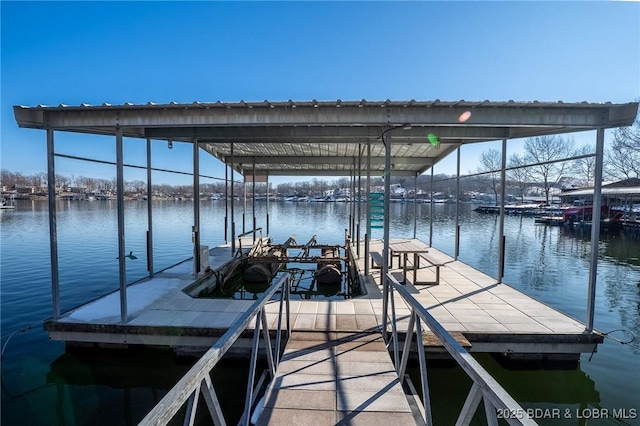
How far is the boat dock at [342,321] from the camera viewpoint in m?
4.28

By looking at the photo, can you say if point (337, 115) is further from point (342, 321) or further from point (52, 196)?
point (52, 196)

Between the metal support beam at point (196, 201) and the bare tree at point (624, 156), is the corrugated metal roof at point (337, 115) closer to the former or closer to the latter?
the metal support beam at point (196, 201)

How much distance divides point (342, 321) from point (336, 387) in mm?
1636

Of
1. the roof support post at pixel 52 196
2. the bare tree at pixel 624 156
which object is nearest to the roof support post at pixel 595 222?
the roof support post at pixel 52 196

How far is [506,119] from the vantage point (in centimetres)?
429

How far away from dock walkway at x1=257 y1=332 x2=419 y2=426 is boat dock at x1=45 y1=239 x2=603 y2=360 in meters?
0.57

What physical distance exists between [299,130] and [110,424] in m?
5.51

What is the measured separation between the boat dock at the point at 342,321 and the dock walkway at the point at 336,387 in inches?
22.4

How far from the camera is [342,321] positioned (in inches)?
181

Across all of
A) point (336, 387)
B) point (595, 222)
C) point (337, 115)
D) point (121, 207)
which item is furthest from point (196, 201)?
point (595, 222)

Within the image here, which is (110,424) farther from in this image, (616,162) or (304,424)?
(616,162)

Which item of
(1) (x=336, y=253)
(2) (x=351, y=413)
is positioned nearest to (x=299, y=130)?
(2) (x=351, y=413)

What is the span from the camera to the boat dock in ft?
14.0

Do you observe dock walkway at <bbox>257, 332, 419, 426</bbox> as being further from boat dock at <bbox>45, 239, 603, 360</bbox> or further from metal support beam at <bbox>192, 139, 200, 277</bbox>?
metal support beam at <bbox>192, 139, 200, 277</bbox>
